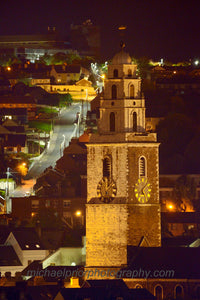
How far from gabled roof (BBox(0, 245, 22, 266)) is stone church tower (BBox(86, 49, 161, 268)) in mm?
14320

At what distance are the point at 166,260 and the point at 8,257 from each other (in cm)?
1752

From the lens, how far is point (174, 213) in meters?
81.5

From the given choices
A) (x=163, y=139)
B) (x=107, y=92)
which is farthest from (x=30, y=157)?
(x=107, y=92)

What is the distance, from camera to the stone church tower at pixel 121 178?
56.3m

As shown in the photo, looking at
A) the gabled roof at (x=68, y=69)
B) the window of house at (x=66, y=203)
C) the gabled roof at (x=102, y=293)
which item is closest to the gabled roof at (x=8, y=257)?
the window of house at (x=66, y=203)

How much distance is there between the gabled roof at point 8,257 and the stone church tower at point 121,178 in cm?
1432

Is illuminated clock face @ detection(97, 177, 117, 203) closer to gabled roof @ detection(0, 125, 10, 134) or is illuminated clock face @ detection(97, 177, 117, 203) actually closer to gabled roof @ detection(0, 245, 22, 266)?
gabled roof @ detection(0, 245, 22, 266)

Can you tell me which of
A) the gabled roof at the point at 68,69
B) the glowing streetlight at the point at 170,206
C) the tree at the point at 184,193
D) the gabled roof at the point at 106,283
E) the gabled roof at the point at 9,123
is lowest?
the gabled roof at the point at 106,283

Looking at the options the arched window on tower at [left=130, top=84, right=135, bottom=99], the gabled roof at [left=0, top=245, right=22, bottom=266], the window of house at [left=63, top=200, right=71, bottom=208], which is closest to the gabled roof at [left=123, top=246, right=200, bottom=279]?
the arched window on tower at [left=130, top=84, right=135, bottom=99]

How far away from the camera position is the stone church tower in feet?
185

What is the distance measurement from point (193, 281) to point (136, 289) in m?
3.60

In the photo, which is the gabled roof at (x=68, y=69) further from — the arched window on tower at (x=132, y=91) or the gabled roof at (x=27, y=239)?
the arched window on tower at (x=132, y=91)

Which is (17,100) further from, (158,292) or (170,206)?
(158,292)

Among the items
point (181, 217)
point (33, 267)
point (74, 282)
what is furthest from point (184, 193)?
point (74, 282)
